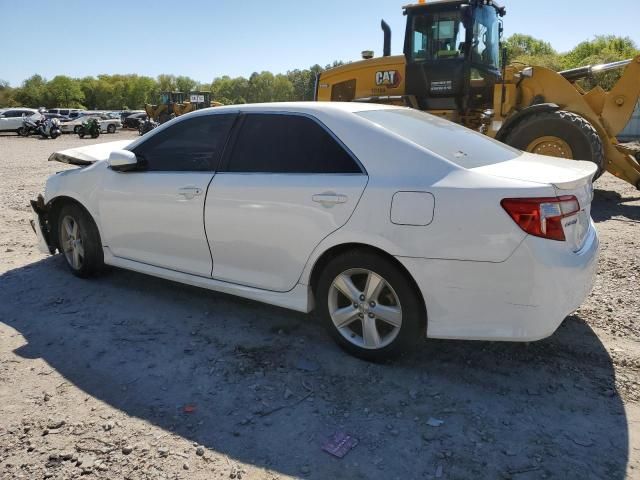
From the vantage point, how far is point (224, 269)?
371 cm

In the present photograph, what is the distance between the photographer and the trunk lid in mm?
2791

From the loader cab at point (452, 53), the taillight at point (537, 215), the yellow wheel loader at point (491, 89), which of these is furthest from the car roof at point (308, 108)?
the loader cab at point (452, 53)

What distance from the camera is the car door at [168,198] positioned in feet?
12.5

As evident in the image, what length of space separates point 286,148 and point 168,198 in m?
1.05

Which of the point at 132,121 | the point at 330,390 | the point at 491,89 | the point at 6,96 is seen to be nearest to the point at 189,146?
the point at 330,390

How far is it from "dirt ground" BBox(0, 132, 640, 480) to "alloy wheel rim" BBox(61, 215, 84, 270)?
57 centimetres

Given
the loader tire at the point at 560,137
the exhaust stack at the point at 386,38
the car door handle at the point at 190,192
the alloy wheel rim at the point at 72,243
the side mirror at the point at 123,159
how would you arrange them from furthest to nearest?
the exhaust stack at the point at 386,38 < the loader tire at the point at 560,137 < the alloy wheel rim at the point at 72,243 < the side mirror at the point at 123,159 < the car door handle at the point at 190,192

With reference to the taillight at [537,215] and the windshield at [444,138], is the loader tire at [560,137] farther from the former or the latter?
the taillight at [537,215]

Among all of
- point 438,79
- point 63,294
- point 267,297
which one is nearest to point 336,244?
point 267,297

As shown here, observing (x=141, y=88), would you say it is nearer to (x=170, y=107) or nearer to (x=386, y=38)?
(x=170, y=107)

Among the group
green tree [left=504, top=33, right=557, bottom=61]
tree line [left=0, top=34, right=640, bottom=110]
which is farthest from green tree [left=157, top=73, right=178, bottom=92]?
green tree [left=504, top=33, right=557, bottom=61]

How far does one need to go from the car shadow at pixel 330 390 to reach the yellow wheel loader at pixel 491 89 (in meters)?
4.82

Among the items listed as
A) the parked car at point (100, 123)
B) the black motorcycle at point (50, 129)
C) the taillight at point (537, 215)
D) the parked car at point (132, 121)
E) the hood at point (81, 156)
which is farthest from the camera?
the parked car at point (132, 121)

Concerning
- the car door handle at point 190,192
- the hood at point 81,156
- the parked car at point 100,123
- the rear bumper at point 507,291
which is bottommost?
the rear bumper at point 507,291
